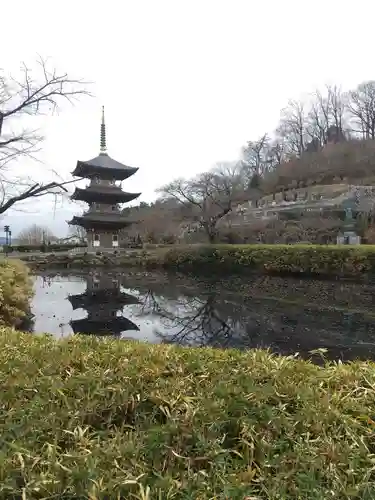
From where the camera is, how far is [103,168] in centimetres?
3062

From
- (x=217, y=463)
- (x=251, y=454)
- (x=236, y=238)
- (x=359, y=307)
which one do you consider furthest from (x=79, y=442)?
(x=236, y=238)

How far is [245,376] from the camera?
6.49 ft

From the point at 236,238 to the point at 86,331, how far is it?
69.4 ft

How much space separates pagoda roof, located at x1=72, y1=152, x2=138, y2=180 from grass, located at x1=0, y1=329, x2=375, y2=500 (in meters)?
30.0

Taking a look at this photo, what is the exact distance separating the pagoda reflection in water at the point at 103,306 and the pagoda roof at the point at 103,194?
12536 mm

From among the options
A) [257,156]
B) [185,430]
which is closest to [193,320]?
[185,430]

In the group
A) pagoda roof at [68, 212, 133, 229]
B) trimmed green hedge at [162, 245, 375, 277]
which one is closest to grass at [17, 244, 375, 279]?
trimmed green hedge at [162, 245, 375, 277]

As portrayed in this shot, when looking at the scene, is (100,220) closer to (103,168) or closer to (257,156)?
(103,168)

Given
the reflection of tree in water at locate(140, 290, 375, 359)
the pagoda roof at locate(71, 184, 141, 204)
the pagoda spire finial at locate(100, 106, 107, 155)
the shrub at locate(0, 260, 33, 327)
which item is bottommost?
the reflection of tree in water at locate(140, 290, 375, 359)

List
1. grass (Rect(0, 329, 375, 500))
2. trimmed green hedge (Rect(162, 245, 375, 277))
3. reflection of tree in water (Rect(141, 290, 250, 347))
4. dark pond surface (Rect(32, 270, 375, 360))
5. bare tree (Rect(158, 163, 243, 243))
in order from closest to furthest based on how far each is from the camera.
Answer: grass (Rect(0, 329, 375, 500)) < dark pond surface (Rect(32, 270, 375, 360)) < reflection of tree in water (Rect(141, 290, 250, 347)) < trimmed green hedge (Rect(162, 245, 375, 277)) < bare tree (Rect(158, 163, 243, 243))

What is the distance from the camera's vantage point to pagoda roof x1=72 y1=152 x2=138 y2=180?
3043cm

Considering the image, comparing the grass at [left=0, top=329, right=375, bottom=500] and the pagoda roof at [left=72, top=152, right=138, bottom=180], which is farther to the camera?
the pagoda roof at [left=72, top=152, right=138, bottom=180]

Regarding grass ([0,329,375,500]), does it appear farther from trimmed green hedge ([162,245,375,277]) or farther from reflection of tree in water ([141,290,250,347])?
trimmed green hedge ([162,245,375,277])

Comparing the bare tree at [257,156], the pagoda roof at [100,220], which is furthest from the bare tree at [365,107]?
the pagoda roof at [100,220]
